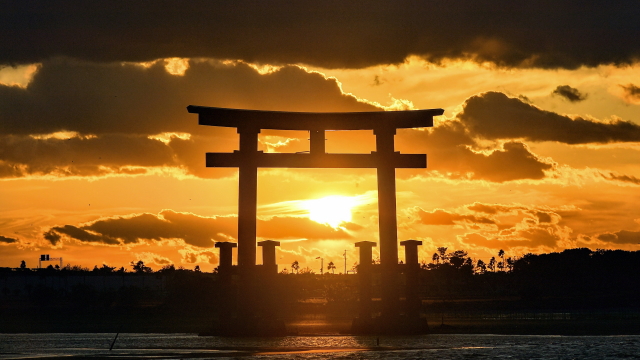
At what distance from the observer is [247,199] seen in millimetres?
40719

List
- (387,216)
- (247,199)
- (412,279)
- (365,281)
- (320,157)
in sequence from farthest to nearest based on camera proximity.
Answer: (365,281), (412,279), (387,216), (320,157), (247,199)

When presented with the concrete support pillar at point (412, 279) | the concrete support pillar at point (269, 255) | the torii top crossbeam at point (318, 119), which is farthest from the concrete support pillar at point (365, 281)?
the torii top crossbeam at point (318, 119)

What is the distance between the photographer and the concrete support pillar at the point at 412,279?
4225 cm

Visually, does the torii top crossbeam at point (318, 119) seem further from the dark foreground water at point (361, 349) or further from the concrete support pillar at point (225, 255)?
the dark foreground water at point (361, 349)

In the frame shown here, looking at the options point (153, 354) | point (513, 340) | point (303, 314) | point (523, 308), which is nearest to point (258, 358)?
point (153, 354)

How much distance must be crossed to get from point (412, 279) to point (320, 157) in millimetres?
7312

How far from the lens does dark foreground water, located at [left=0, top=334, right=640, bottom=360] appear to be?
35.2 metres

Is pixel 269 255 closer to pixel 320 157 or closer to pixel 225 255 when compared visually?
pixel 225 255

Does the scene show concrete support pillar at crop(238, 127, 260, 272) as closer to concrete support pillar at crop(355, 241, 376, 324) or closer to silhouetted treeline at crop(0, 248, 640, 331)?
concrete support pillar at crop(355, 241, 376, 324)

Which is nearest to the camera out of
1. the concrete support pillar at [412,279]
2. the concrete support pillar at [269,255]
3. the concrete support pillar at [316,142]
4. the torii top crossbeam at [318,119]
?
the torii top crossbeam at [318,119]

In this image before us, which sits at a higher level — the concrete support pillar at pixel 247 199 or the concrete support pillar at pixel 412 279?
the concrete support pillar at pixel 247 199

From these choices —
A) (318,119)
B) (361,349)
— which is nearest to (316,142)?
(318,119)

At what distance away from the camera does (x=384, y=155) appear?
41.8 metres

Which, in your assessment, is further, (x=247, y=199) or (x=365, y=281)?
(x=365, y=281)
